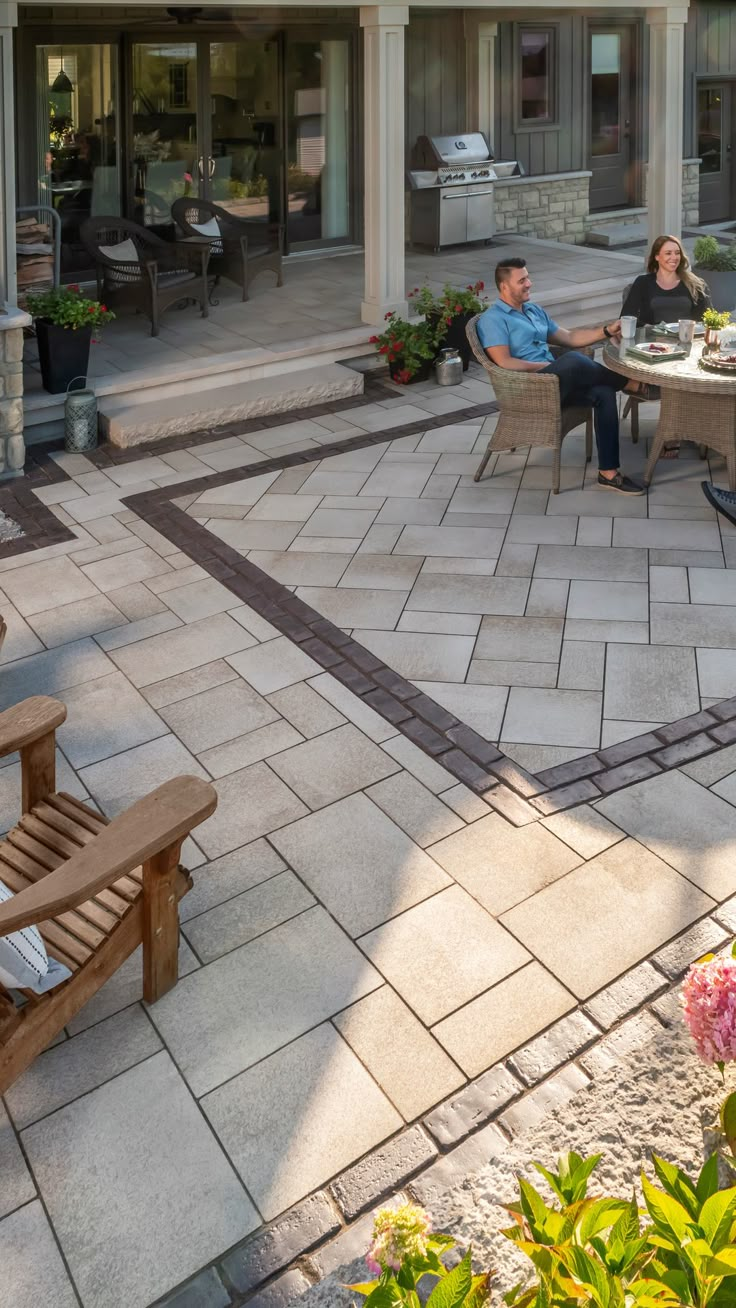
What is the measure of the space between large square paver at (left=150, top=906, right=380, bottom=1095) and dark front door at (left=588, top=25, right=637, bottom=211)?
1180 cm

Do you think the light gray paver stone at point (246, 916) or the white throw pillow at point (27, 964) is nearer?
the white throw pillow at point (27, 964)

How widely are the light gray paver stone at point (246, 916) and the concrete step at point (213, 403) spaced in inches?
170

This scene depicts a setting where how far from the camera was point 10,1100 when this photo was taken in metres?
2.70

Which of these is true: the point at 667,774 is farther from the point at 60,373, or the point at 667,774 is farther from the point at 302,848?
the point at 60,373

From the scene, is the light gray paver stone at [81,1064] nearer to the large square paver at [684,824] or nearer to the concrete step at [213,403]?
the large square paver at [684,824]

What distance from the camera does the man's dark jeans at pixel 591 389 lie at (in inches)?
233

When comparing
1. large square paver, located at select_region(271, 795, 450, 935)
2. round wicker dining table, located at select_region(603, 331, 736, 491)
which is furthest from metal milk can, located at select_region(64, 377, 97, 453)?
large square paver, located at select_region(271, 795, 450, 935)

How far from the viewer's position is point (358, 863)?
3.44m

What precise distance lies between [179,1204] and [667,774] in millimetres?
2040

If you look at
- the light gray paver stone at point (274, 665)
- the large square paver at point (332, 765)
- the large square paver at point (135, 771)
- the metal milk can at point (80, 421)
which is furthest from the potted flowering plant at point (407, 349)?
the large square paver at point (135, 771)

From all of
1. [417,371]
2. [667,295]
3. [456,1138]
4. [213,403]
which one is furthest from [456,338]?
[456,1138]

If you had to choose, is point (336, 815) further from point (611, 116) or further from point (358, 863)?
point (611, 116)

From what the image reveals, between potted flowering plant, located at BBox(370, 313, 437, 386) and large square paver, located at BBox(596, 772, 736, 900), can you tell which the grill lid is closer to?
potted flowering plant, located at BBox(370, 313, 437, 386)

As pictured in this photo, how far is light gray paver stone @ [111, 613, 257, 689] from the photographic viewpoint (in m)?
4.58
